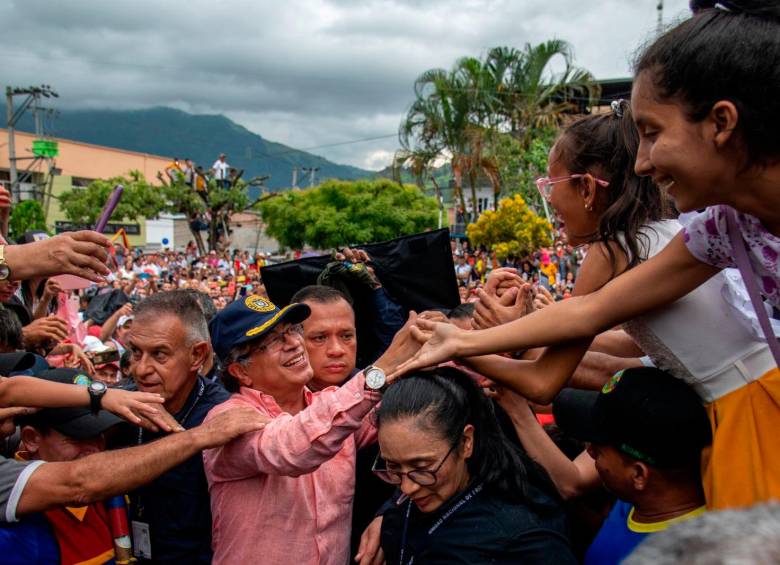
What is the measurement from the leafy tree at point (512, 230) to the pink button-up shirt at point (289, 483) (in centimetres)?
1795

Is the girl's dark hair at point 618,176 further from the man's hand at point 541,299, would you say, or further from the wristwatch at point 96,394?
the wristwatch at point 96,394

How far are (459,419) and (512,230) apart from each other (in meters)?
19.2

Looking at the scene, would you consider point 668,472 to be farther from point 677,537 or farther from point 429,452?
point 677,537

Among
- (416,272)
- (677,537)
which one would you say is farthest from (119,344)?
(677,537)

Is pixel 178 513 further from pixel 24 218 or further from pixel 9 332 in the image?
pixel 24 218

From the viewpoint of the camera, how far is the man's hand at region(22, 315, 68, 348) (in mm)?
4117

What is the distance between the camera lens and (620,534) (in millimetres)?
2061

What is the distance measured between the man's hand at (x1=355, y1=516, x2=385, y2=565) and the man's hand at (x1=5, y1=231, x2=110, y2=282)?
153 centimetres

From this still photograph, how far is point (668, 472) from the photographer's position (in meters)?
1.90

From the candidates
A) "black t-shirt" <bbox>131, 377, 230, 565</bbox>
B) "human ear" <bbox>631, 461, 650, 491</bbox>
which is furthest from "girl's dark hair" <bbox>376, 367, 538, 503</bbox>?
"black t-shirt" <bbox>131, 377, 230, 565</bbox>

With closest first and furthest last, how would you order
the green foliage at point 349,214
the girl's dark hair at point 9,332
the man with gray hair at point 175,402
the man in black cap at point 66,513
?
the man in black cap at point 66,513
the man with gray hair at point 175,402
the girl's dark hair at point 9,332
the green foliage at point 349,214

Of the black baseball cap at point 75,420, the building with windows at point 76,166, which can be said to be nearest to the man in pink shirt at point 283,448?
the black baseball cap at point 75,420

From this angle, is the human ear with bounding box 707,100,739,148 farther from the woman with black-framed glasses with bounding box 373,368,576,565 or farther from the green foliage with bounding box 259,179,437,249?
A: the green foliage with bounding box 259,179,437,249

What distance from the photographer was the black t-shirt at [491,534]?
192cm
